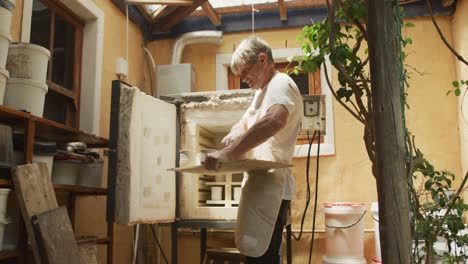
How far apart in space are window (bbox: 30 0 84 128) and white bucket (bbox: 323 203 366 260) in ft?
6.54

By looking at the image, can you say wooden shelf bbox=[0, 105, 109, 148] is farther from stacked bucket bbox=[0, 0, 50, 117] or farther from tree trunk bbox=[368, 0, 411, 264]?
tree trunk bbox=[368, 0, 411, 264]

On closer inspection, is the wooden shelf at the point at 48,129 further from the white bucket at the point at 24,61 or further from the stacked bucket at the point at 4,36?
the white bucket at the point at 24,61

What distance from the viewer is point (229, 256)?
2.41 metres

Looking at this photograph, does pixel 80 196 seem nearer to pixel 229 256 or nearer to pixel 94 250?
pixel 94 250

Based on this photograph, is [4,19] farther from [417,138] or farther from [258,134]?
[417,138]

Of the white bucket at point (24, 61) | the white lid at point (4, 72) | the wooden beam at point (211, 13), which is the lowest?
the white lid at point (4, 72)

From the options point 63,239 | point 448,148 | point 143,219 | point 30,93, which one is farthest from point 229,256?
point 448,148

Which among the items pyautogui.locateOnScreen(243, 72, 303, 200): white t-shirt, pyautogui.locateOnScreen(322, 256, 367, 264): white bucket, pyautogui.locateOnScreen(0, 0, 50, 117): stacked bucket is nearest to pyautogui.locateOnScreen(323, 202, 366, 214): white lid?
pyautogui.locateOnScreen(322, 256, 367, 264): white bucket

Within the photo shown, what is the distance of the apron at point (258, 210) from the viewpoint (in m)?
1.61

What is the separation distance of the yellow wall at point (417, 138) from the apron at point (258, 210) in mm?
1973

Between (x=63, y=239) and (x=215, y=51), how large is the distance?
8.19 ft

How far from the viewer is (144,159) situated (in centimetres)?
238

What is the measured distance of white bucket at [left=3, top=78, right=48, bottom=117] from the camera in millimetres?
2039

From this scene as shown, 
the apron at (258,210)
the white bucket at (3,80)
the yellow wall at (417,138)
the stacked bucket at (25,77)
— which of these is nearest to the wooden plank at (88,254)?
the stacked bucket at (25,77)
